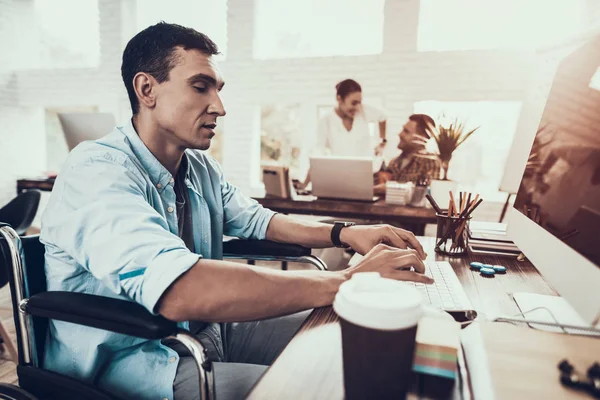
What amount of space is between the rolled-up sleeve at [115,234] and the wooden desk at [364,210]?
61.1 inches

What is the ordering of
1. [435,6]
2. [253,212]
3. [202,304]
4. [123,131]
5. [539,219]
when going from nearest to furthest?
1. [202,304]
2. [539,219]
3. [123,131]
4. [253,212]
5. [435,6]

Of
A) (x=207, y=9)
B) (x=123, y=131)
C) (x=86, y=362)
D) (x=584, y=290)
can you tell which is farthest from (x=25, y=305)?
(x=207, y=9)

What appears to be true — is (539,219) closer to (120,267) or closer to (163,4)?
(120,267)

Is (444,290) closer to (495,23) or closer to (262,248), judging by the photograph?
(262,248)

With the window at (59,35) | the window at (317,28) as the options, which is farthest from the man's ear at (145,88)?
the window at (59,35)

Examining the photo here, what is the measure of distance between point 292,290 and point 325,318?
84mm

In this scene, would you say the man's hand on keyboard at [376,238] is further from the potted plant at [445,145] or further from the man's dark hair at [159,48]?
the potted plant at [445,145]

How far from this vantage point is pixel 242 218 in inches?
56.1

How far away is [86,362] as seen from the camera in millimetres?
864

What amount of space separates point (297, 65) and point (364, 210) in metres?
2.61

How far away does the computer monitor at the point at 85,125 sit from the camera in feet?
9.67

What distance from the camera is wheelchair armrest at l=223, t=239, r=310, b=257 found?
1.27 m

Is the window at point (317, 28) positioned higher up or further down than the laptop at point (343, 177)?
higher up

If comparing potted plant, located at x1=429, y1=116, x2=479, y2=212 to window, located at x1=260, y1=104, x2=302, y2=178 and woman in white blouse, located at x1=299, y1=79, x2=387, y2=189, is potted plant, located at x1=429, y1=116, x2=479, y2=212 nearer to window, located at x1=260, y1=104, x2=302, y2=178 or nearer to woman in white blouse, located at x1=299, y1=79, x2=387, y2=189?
woman in white blouse, located at x1=299, y1=79, x2=387, y2=189
